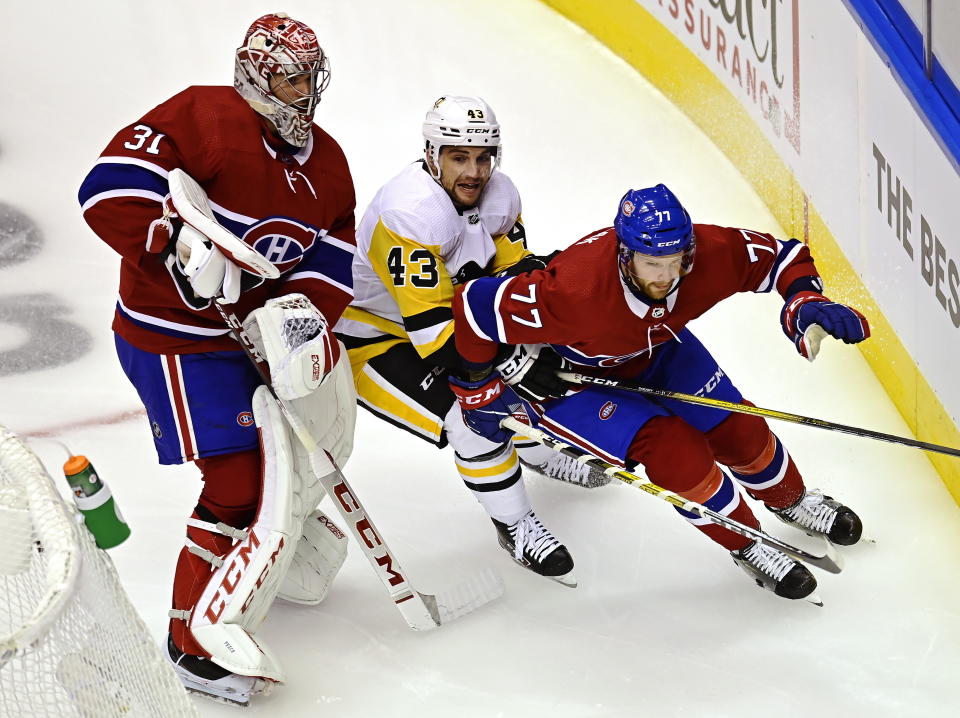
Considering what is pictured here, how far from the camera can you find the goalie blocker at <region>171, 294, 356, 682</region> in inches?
97.5

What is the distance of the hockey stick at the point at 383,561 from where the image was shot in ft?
8.60

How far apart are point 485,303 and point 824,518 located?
1007 mm

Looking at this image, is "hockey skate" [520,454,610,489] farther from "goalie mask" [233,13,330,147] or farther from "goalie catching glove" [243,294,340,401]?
"goalie mask" [233,13,330,147]

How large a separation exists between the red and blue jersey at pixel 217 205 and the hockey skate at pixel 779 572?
1096mm

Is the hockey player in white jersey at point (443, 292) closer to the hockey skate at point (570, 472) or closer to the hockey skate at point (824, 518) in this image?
the hockey skate at point (570, 472)

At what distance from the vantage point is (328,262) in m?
2.72

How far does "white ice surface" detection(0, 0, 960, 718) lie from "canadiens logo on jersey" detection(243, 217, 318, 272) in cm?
92

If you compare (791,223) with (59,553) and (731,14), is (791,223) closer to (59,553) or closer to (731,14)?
(731,14)

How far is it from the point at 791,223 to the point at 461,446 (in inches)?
69.3

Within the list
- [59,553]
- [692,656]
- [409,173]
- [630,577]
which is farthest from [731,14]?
[59,553]

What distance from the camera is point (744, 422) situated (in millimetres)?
2832

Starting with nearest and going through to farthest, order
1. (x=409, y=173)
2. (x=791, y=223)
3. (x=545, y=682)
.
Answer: (x=545, y=682) → (x=409, y=173) → (x=791, y=223)

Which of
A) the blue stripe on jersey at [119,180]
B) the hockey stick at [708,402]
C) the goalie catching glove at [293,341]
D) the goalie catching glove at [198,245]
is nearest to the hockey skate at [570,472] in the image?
the hockey stick at [708,402]

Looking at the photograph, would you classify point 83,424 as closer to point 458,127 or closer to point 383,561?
point 383,561
